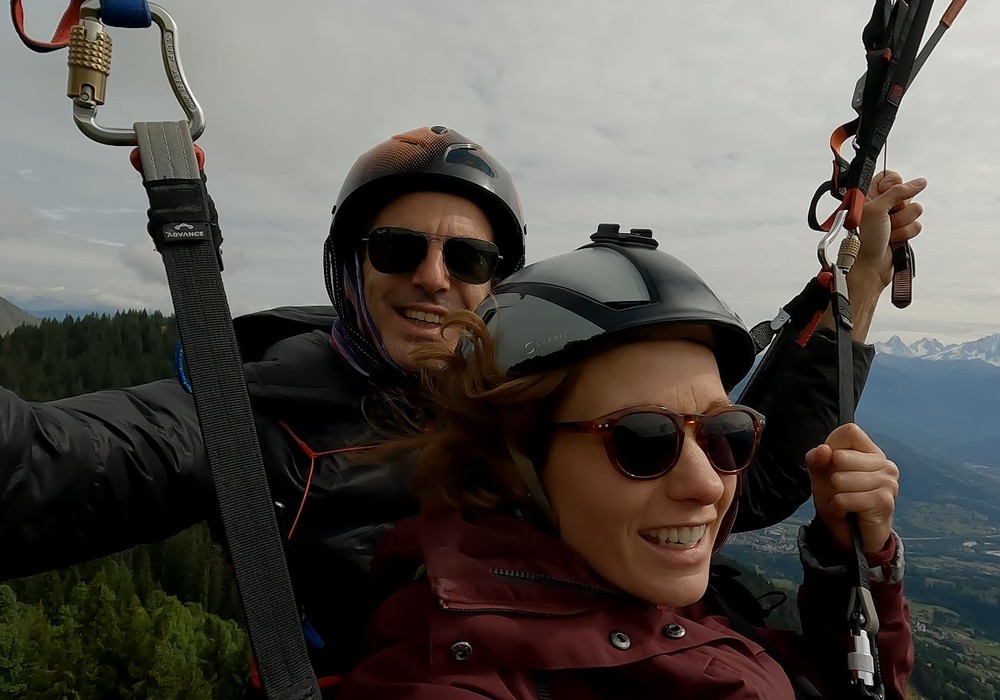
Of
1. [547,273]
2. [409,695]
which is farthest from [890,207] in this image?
[409,695]

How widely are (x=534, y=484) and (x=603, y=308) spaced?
62cm

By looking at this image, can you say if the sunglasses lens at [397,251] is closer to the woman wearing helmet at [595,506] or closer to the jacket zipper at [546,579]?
the woman wearing helmet at [595,506]

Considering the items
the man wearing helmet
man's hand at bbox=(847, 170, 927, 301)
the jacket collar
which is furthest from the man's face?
man's hand at bbox=(847, 170, 927, 301)

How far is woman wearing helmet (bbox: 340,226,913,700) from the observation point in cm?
176

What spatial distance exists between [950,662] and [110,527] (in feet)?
403

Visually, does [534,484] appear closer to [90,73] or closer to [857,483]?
[857,483]

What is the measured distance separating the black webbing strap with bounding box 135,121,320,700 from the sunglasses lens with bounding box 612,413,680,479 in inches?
38.6

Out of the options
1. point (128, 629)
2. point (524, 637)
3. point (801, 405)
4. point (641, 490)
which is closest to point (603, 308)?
point (641, 490)

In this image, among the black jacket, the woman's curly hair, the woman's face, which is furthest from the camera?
the woman's curly hair

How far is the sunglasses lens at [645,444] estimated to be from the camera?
186 cm

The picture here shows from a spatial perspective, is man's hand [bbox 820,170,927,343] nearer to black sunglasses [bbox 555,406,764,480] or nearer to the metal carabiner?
black sunglasses [bbox 555,406,764,480]

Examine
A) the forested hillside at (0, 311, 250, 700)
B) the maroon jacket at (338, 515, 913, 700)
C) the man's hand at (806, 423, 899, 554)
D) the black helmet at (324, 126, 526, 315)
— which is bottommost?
the forested hillside at (0, 311, 250, 700)

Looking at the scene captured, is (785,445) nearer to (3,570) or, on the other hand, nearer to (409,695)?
(409,695)

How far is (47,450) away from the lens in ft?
5.82
